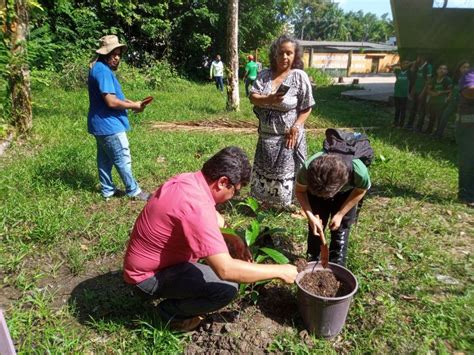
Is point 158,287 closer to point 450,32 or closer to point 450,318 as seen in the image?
point 450,318

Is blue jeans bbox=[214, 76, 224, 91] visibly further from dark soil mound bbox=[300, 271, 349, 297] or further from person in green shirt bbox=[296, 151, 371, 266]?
dark soil mound bbox=[300, 271, 349, 297]

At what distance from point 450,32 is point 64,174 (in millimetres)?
12026

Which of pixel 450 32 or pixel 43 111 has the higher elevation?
pixel 450 32

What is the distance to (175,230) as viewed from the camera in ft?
6.97

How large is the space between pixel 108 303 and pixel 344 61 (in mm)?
36339

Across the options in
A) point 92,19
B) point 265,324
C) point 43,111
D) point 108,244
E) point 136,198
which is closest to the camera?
point 265,324

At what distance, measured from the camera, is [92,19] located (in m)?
15.9

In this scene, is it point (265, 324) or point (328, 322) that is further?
point (265, 324)

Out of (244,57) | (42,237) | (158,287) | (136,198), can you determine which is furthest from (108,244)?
(244,57)

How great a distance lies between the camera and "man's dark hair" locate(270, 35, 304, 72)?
139 inches

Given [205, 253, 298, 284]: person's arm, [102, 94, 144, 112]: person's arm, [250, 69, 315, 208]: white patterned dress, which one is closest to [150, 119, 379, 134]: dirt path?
[102, 94, 144, 112]: person's arm

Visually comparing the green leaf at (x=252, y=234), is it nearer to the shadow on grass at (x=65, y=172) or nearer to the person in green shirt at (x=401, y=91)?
the shadow on grass at (x=65, y=172)

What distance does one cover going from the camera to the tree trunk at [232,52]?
9484 mm

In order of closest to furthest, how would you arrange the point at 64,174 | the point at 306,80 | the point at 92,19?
the point at 306,80, the point at 64,174, the point at 92,19
